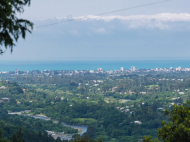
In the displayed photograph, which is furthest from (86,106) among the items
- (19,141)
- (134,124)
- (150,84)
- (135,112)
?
(150,84)

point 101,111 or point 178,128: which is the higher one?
point 178,128

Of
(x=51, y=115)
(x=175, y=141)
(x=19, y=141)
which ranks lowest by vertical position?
(x=51, y=115)

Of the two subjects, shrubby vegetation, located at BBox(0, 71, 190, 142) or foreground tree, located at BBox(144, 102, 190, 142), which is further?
shrubby vegetation, located at BBox(0, 71, 190, 142)

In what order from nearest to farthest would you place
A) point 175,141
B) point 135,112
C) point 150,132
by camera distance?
point 175,141 < point 150,132 < point 135,112

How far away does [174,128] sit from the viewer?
6.30 m

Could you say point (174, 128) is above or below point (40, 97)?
above

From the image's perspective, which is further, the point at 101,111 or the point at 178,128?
the point at 101,111

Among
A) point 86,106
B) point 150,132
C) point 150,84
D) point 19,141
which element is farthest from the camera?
point 150,84

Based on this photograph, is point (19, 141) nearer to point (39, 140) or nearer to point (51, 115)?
point (39, 140)

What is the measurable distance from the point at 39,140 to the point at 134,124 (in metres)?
12.1

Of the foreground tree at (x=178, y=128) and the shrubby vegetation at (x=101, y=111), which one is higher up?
the foreground tree at (x=178, y=128)

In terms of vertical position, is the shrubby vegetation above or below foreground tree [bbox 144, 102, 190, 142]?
below

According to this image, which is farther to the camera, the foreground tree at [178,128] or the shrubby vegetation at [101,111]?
the shrubby vegetation at [101,111]

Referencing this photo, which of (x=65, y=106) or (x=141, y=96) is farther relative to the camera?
(x=141, y=96)
